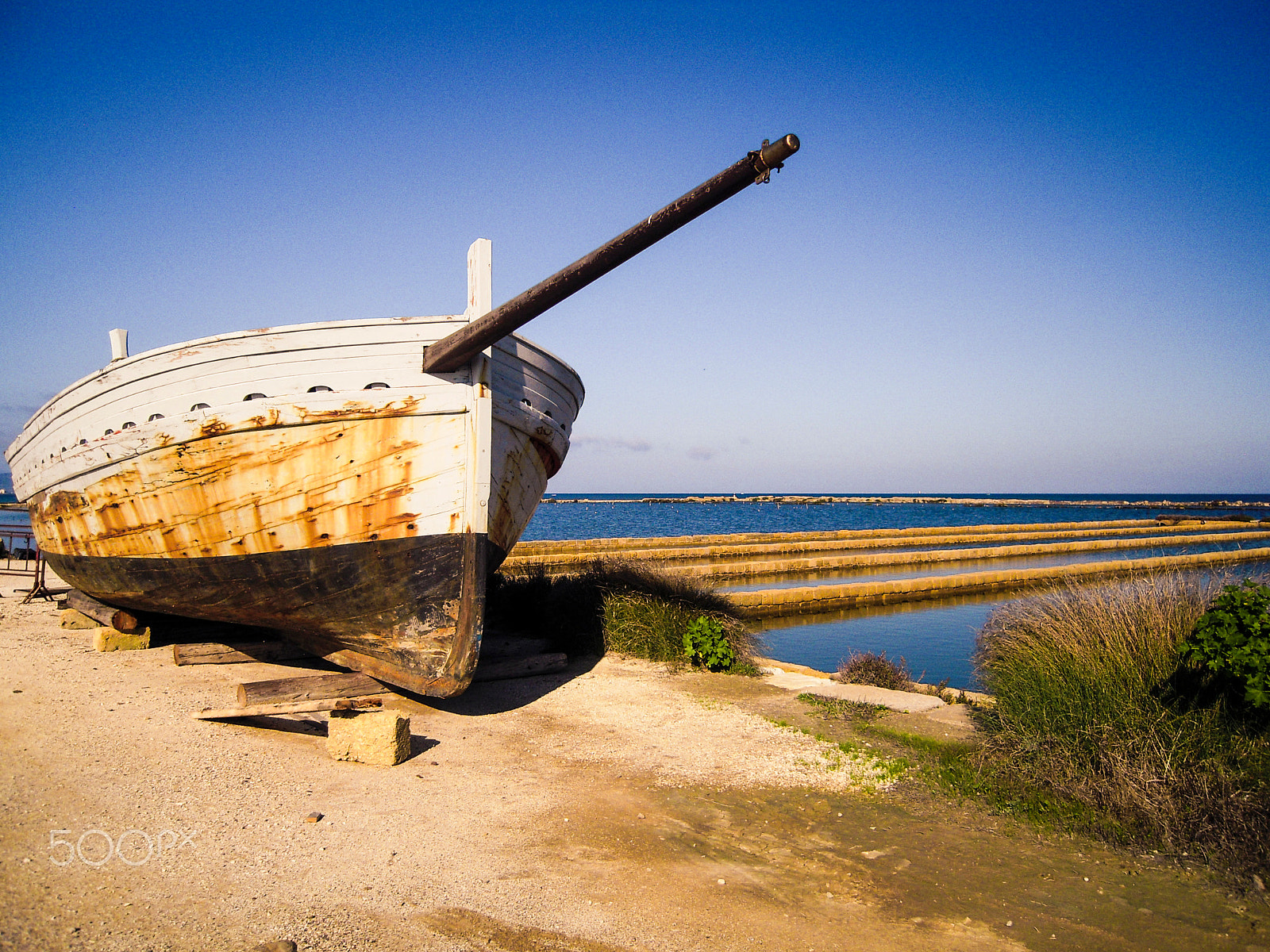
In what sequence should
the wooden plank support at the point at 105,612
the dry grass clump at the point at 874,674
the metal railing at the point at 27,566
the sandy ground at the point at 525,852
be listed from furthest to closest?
1. the metal railing at the point at 27,566
2. the wooden plank support at the point at 105,612
3. the dry grass clump at the point at 874,674
4. the sandy ground at the point at 525,852

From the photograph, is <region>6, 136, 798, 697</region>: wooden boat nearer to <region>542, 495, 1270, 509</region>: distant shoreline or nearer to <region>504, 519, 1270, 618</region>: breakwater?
<region>504, 519, 1270, 618</region>: breakwater

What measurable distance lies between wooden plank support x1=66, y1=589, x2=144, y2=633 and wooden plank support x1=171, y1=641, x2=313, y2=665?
3.21 ft

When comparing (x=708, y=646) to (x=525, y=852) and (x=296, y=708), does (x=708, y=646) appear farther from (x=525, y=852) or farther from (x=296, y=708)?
(x=525, y=852)

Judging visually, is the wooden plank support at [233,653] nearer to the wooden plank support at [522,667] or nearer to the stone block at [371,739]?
the wooden plank support at [522,667]

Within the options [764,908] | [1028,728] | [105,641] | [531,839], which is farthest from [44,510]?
[1028,728]

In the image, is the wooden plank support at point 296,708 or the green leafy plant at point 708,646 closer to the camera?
the wooden plank support at point 296,708

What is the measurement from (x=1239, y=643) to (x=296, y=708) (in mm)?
6493

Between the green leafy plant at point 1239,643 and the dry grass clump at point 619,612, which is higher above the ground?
the green leafy plant at point 1239,643

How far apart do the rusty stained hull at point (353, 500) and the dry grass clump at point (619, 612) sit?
2.82 m

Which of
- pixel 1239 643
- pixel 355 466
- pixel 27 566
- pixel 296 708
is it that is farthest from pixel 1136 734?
pixel 27 566

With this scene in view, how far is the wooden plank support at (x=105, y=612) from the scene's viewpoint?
27.6 feet

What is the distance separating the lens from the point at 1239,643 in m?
4.68

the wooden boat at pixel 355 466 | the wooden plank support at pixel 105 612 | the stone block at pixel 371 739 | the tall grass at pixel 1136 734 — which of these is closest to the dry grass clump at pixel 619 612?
the wooden boat at pixel 355 466

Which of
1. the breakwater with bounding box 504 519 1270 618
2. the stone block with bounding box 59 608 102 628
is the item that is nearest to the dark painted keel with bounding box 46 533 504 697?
the stone block with bounding box 59 608 102 628
